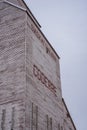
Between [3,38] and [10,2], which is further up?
[10,2]

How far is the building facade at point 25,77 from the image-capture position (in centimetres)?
1758

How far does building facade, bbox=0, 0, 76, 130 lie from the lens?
17.6m

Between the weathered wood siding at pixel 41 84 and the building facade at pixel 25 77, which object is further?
the weathered wood siding at pixel 41 84

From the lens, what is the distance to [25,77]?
18453mm

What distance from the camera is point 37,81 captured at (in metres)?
20.5

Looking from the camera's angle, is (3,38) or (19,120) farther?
(3,38)

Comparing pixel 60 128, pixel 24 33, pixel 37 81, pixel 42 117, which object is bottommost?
pixel 60 128

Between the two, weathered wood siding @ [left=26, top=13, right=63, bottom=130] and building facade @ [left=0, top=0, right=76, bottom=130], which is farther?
weathered wood siding @ [left=26, top=13, right=63, bottom=130]

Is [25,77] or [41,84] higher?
[25,77]

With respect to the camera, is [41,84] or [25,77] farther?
[41,84]

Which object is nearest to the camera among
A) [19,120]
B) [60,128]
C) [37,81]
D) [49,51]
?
[19,120]

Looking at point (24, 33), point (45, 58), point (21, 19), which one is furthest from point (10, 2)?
point (45, 58)

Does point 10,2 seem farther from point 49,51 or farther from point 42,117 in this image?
point 42,117

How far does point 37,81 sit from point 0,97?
3331 millimetres
